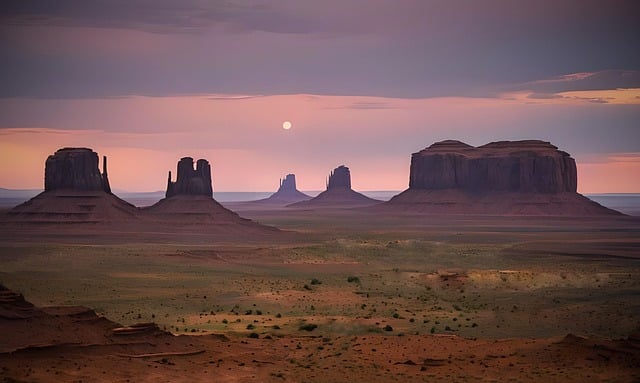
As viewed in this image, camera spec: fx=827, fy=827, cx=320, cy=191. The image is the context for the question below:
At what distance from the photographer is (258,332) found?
46.7 m

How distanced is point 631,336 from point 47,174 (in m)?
113

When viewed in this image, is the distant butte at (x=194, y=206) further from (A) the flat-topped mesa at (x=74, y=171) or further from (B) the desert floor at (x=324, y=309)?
(B) the desert floor at (x=324, y=309)

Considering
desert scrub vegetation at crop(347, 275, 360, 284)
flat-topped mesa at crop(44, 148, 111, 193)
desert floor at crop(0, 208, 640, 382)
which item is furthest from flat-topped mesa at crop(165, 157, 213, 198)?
desert scrub vegetation at crop(347, 275, 360, 284)

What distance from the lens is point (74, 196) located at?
438ft

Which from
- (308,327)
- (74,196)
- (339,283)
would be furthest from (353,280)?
(74,196)

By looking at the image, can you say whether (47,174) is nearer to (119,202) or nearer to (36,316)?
(119,202)

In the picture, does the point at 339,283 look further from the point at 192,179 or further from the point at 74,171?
the point at 74,171

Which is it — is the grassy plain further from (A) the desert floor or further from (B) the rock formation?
(B) the rock formation

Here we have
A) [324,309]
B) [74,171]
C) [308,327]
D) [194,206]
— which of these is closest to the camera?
[308,327]

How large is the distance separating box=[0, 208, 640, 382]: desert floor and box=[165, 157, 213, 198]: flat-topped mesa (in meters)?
21.1

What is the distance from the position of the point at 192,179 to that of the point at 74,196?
64.0 ft

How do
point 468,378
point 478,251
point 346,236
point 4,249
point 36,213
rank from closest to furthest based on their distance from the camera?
point 468,378 < point 4,249 < point 478,251 < point 36,213 < point 346,236

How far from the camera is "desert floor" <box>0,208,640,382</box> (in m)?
36.4

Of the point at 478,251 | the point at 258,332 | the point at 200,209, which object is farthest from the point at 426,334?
the point at 200,209
